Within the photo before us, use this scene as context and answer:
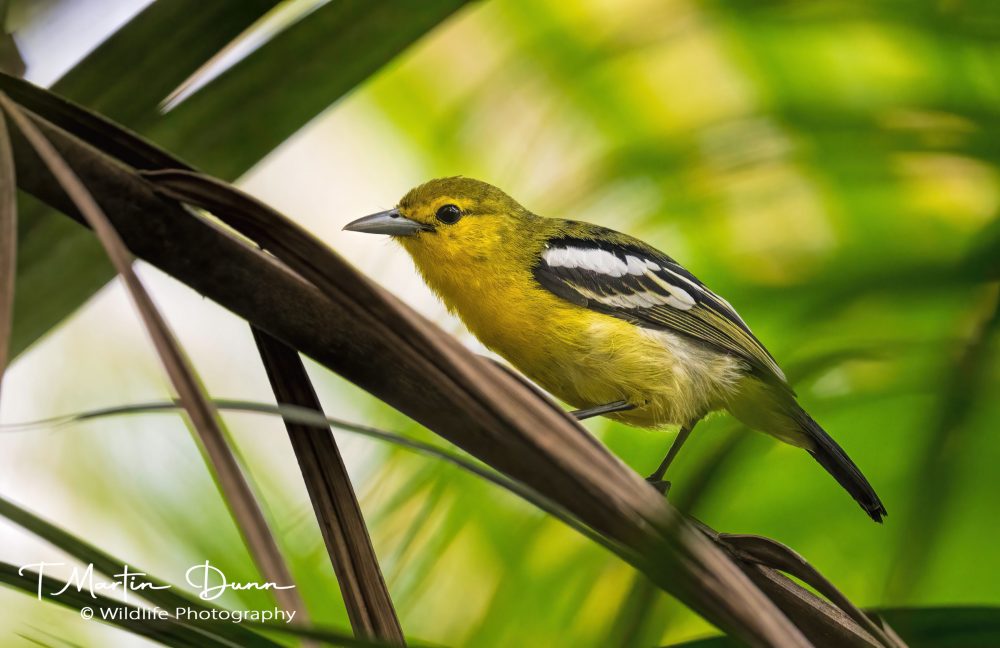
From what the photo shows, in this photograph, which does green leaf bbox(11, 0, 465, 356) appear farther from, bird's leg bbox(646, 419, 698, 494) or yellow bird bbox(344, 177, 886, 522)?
bird's leg bbox(646, 419, 698, 494)

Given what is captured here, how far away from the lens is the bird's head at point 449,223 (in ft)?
8.43

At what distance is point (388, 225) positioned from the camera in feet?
8.43

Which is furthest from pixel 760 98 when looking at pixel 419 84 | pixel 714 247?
pixel 419 84

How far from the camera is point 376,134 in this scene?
271 centimetres

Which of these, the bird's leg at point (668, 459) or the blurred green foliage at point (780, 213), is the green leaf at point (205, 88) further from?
the bird's leg at point (668, 459)

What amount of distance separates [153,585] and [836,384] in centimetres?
179

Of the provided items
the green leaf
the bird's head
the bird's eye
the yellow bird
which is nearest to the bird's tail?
the yellow bird

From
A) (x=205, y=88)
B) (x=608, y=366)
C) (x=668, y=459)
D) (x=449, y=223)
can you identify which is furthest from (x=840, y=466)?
(x=205, y=88)

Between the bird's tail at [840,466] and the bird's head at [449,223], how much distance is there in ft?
3.16

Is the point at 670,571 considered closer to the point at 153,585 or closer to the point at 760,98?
the point at 153,585
